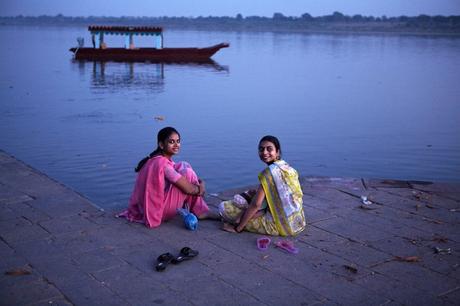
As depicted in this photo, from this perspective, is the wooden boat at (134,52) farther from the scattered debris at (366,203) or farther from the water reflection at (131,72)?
the scattered debris at (366,203)

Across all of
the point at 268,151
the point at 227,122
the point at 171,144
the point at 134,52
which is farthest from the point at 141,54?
the point at 268,151

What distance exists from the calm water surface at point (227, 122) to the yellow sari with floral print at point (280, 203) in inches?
113

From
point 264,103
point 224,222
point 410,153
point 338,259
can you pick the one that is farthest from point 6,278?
point 264,103

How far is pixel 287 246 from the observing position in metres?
4.36

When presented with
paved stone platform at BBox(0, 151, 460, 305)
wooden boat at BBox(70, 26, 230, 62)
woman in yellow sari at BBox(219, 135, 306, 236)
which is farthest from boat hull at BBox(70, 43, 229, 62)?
woman in yellow sari at BBox(219, 135, 306, 236)

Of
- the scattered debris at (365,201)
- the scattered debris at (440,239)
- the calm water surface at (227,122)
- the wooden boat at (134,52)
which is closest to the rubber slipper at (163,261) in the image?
the scattered debris at (440,239)

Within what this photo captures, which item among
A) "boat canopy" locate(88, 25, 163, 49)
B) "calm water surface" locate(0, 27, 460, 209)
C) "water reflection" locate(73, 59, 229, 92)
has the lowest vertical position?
"calm water surface" locate(0, 27, 460, 209)

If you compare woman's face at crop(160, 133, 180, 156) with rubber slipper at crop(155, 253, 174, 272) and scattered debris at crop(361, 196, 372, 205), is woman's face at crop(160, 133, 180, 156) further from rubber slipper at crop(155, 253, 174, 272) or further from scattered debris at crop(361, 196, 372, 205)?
scattered debris at crop(361, 196, 372, 205)

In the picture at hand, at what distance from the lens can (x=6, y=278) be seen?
3691 mm

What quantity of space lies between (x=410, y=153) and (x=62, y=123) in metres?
7.45

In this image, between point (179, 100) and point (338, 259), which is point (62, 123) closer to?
point (179, 100)

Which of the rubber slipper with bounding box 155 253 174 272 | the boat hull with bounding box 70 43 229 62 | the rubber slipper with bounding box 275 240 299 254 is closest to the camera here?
the rubber slipper with bounding box 155 253 174 272

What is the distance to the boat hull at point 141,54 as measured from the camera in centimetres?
2805

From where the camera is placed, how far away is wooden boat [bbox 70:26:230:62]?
2809cm
